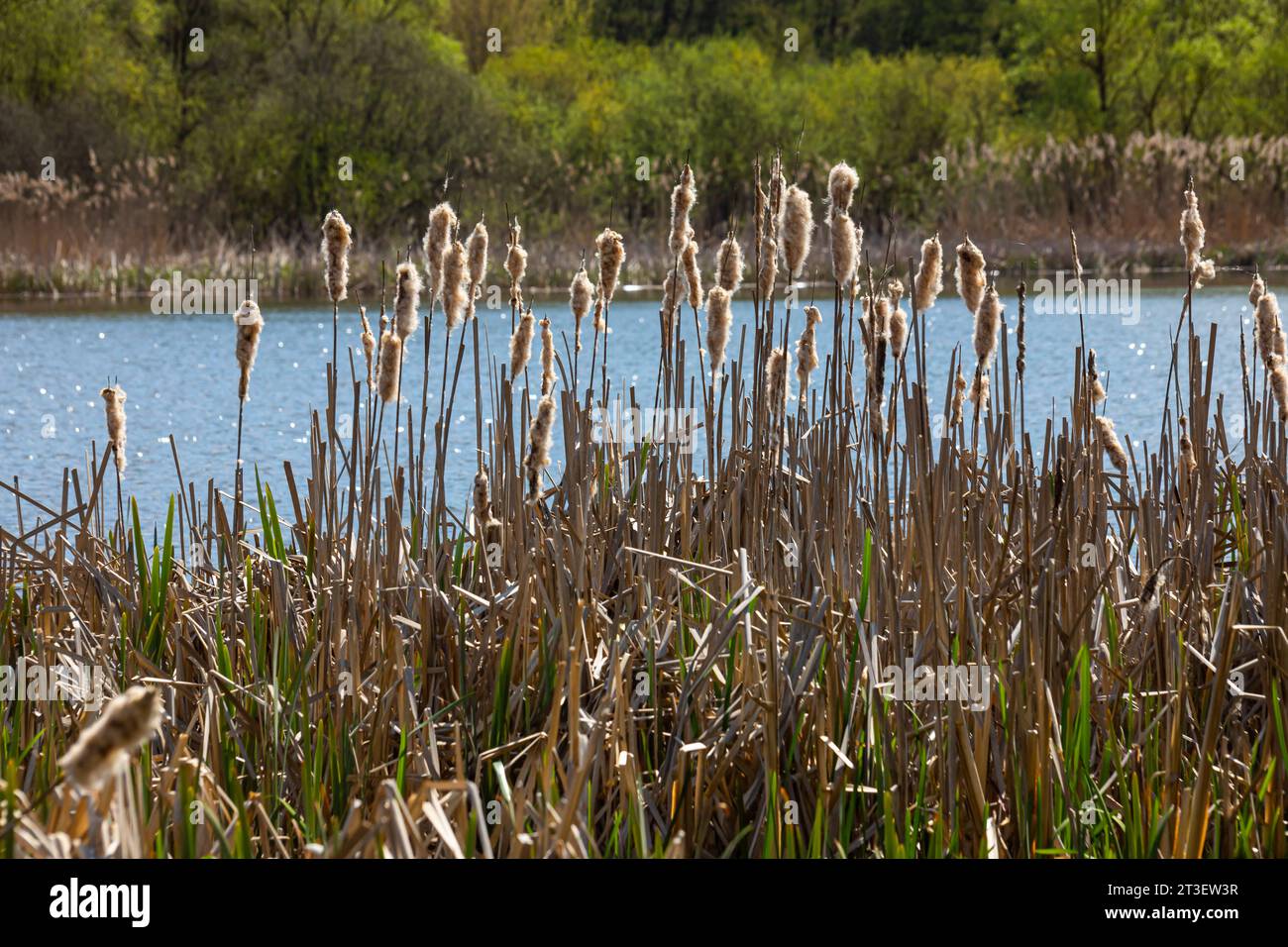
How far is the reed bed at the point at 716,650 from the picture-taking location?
8.06ft

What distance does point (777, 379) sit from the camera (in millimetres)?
3346

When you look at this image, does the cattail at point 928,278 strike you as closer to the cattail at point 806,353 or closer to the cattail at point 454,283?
the cattail at point 806,353

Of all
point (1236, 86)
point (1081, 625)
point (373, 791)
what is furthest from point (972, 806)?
point (1236, 86)

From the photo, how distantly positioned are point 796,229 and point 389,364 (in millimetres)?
842

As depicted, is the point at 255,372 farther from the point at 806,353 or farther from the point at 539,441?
the point at 539,441

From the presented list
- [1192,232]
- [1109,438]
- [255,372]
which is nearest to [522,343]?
[1109,438]

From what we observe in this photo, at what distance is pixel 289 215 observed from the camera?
20281 mm

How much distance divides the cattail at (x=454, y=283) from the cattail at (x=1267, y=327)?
179 centimetres

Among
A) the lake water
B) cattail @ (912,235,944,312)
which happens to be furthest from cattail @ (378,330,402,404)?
the lake water

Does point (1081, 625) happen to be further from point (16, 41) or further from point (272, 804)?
point (16, 41)

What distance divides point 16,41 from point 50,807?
87.8 ft

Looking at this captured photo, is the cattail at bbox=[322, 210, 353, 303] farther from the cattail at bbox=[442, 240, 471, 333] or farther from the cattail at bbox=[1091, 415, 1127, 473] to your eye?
the cattail at bbox=[1091, 415, 1127, 473]

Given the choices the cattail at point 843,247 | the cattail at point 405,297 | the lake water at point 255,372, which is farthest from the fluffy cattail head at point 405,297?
the lake water at point 255,372

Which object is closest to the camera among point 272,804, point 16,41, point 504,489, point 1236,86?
point 272,804
